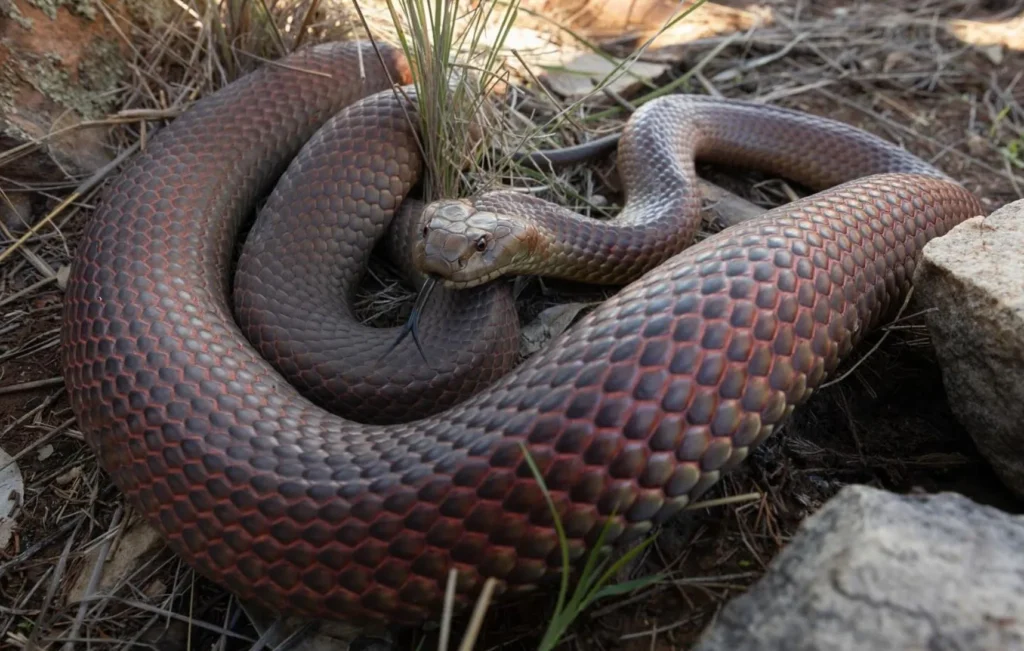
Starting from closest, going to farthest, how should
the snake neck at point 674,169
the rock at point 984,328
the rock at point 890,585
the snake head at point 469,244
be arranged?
1. the rock at point 890,585
2. the rock at point 984,328
3. the snake head at point 469,244
4. the snake neck at point 674,169

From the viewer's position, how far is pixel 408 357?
2.83 m

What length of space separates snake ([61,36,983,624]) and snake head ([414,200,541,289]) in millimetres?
10

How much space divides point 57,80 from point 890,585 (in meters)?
3.87

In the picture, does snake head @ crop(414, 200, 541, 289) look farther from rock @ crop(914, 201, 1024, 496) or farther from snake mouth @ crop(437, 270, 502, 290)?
rock @ crop(914, 201, 1024, 496)

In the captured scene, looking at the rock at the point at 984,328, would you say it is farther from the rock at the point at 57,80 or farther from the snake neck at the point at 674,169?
the rock at the point at 57,80

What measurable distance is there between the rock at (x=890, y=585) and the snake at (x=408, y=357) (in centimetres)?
34

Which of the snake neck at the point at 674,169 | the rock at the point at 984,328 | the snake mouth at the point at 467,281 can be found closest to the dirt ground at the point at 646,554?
the rock at the point at 984,328

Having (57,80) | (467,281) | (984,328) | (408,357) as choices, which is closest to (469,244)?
(467,281)

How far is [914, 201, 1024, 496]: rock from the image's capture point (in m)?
2.15

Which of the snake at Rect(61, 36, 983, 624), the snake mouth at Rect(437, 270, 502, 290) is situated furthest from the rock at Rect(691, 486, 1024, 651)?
the snake mouth at Rect(437, 270, 502, 290)

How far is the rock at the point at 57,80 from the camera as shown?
3332 millimetres

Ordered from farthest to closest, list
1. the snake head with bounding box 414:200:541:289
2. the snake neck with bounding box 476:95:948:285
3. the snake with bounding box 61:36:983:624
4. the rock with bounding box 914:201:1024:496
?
the snake neck with bounding box 476:95:948:285 < the snake head with bounding box 414:200:541:289 < the rock with bounding box 914:201:1024:496 < the snake with bounding box 61:36:983:624

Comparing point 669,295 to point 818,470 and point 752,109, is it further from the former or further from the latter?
point 752,109

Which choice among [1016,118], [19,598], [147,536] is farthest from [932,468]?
[1016,118]
